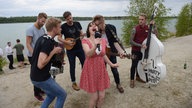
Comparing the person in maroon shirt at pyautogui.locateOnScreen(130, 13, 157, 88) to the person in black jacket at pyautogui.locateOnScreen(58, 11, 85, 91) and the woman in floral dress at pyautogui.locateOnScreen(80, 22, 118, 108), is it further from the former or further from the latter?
the woman in floral dress at pyautogui.locateOnScreen(80, 22, 118, 108)

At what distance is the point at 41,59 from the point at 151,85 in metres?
3.31

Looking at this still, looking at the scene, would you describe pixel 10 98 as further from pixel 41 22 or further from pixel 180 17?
pixel 180 17

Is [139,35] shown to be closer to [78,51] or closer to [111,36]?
[111,36]

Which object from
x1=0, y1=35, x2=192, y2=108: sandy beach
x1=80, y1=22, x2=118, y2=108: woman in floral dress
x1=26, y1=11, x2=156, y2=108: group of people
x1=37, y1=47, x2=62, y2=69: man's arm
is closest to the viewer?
x1=37, y1=47, x2=62, y2=69: man's arm

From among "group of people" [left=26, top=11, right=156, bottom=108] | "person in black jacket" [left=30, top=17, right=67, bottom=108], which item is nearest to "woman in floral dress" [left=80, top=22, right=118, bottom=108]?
"group of people" [left=26, top=11, right=156, bottom=108]

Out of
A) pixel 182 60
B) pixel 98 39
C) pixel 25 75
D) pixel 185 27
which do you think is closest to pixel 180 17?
pixel 185 27

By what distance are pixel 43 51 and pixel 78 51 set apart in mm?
2048

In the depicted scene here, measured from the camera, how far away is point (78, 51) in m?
5.19

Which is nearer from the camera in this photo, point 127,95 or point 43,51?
point 43,51

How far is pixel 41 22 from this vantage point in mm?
4410

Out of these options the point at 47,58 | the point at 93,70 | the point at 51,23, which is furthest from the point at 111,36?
the point at 47,58

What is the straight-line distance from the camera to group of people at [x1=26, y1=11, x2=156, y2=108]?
3325mm

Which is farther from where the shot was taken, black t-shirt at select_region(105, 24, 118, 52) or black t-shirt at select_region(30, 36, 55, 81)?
black t-shirt at select_region(105, 24, 118, 52)

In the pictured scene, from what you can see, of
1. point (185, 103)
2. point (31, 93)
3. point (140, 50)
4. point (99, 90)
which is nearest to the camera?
point (99, 90)
